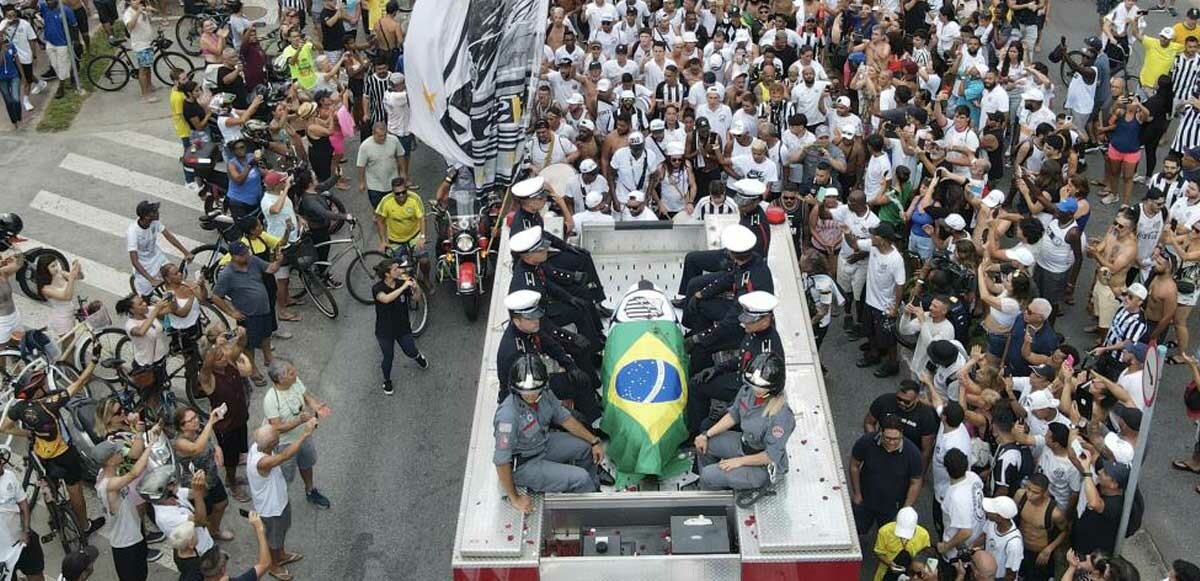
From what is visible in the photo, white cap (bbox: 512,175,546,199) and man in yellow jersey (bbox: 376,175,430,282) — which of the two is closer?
white cap (bbox: 512,175,546,199)

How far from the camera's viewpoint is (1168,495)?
11.0 m

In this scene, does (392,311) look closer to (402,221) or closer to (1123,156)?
(402,221)

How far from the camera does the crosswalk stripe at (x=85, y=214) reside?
630 inches

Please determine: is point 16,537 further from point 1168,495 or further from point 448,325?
point 1168,495

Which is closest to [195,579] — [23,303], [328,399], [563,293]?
[563,293]

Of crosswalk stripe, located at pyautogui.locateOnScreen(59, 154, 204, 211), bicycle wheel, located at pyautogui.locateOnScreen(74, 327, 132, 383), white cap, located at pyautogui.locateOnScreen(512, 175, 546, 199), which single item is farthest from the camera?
crosswalk stripe, located at pyautogui.locateOnScreen(59, 154, 204, 211)

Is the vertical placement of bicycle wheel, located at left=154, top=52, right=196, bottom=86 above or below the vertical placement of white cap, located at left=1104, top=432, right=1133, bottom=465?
below

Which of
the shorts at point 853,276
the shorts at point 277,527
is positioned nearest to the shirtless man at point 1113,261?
the shorts at point 853,276

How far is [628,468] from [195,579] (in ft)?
10.2

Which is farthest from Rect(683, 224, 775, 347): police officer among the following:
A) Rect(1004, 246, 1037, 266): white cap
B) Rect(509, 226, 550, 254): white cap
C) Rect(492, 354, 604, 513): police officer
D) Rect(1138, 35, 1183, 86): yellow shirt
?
Rect(1138, 35, 1183, 86): yellow shirt

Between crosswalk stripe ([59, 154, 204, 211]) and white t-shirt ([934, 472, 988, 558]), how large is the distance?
11.4 m

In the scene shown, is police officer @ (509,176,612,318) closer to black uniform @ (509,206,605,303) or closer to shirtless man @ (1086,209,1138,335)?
black uniform @ (509,206,605,303)

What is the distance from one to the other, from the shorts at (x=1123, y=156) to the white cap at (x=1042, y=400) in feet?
22.0

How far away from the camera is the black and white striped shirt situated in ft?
53.3
